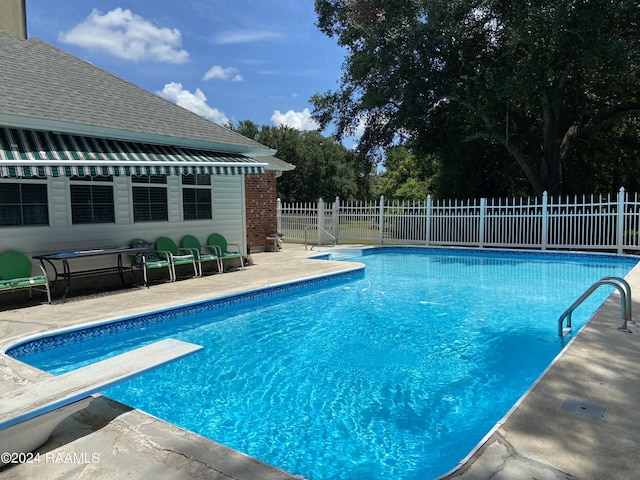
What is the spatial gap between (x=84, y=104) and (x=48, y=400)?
844 centimetres

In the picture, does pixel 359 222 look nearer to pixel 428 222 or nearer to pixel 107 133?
pixel 428 222

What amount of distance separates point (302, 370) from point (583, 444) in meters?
3.58

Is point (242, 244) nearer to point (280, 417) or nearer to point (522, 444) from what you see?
point (280, 417)

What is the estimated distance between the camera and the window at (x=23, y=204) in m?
8.41

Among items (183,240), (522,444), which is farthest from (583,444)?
(183,240)

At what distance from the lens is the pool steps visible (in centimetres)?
308

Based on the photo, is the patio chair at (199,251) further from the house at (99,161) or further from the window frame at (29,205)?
the window frame at (29,205)

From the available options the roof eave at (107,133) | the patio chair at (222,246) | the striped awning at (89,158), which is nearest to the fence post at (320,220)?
the patio chair at (222,246)

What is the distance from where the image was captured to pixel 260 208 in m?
16.7

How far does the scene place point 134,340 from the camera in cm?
706

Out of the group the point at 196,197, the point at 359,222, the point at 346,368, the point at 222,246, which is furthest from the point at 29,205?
the point at 359,222

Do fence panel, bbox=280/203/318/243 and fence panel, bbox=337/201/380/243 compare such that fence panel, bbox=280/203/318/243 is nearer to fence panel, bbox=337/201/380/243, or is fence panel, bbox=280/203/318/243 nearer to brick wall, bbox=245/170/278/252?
fence panel, bbox=337/201/380/243

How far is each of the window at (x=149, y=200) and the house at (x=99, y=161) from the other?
3 centimetres

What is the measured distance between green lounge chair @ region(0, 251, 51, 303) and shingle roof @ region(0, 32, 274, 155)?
8.06 feet
